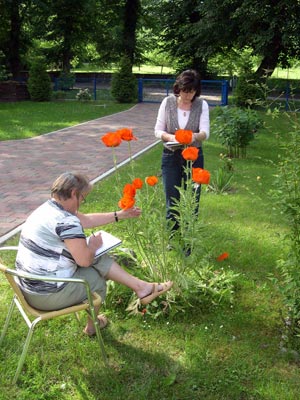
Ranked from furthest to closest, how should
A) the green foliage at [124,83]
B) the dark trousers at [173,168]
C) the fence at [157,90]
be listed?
1. the fence at [157,90]
2. the green foliage at [124,83]
3. the dark trousers at [173,168]

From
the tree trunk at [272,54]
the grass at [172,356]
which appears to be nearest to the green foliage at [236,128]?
the grass at [172,356]

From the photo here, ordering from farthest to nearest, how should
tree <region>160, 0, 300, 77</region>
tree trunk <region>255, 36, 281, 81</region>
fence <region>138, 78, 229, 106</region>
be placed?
1. fence <region>138, 78, 229, 106</region>
2. tree trunk <region>255, 36, 281, 81</region>
3. tree <region>160, 0, 300, 77</region>

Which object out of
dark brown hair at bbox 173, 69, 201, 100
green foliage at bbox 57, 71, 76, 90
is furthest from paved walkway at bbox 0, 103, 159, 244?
green foliage at bbox 57, 71, 76, 90

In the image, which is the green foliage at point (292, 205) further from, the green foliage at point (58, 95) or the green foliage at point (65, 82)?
the green foliage at point (65, 82)

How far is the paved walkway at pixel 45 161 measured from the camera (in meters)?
5.69

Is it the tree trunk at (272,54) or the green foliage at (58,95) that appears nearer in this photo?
the tree trunk at (272,54)

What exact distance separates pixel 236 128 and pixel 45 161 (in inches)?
145

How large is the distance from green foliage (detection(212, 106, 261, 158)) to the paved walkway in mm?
1909

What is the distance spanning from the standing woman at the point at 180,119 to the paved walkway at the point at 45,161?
1.95 metres

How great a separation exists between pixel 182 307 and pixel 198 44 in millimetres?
21041

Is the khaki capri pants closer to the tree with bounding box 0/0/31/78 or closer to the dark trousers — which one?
the dark trousers

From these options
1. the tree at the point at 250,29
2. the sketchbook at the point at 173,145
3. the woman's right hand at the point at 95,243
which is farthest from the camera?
the tree at the point at 250,29

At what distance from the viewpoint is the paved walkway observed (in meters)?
5.69

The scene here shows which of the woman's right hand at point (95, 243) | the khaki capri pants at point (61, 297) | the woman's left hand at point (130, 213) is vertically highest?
the woman's left hand at point (130, 213)
